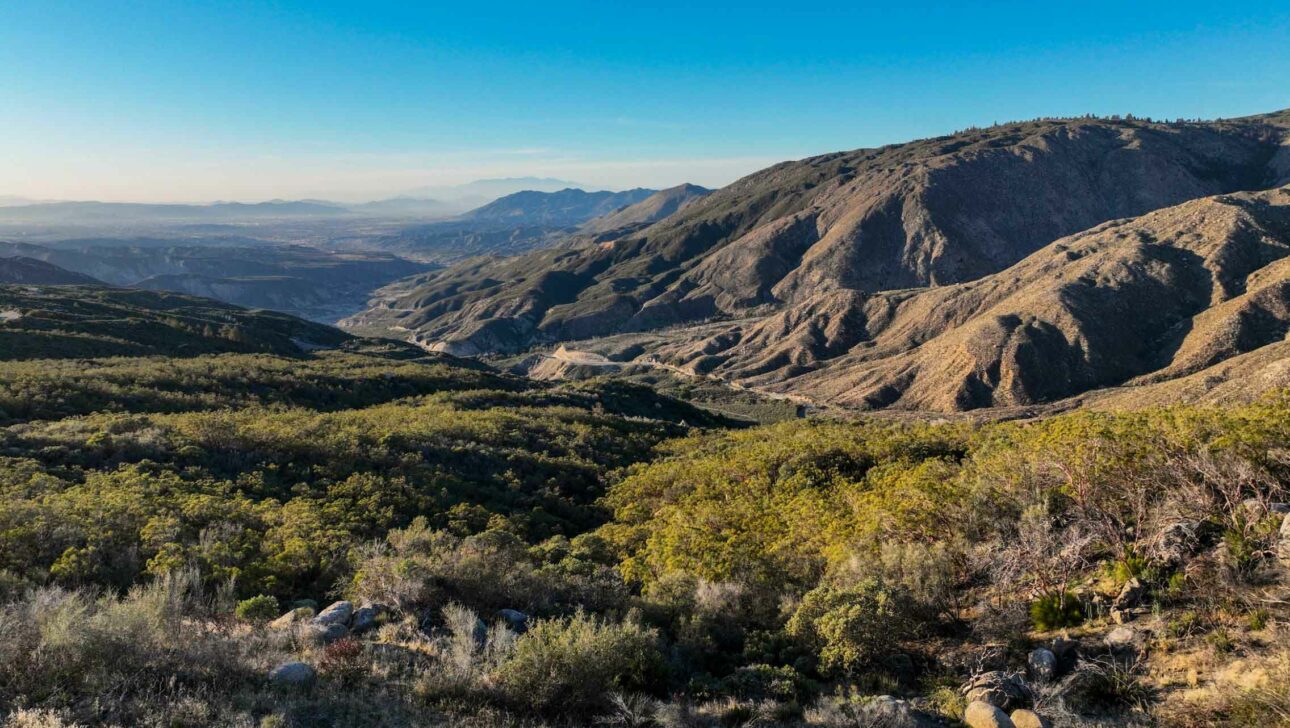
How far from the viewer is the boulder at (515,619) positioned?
10.9m

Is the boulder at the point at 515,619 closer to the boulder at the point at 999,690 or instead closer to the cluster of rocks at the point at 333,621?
the cluster of rocks at the point at 333,621

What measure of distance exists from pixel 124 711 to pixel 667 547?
1073 cm

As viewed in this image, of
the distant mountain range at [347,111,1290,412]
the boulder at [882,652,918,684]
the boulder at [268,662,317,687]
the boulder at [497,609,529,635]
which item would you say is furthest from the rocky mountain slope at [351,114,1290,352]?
the boulder at [268,662,317,687]

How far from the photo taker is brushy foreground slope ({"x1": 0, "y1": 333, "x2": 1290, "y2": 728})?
787 cm

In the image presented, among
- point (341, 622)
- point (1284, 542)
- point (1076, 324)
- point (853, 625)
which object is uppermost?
point (1284, 542)

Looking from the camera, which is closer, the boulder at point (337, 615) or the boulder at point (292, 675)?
the boulder at point (292, 675)

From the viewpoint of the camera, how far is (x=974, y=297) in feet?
347

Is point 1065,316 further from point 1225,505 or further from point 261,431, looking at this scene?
point 261,431

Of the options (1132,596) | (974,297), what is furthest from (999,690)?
(974,297)

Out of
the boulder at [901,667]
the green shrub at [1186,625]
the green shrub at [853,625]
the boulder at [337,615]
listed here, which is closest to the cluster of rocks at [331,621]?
the boulder at [337,615]

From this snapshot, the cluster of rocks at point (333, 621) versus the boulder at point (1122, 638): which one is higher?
the boulder at point (1122, 638)

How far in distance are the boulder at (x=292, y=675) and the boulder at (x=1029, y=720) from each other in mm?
9465

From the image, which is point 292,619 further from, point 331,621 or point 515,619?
point 515,619

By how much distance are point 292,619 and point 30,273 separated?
21280 centimetres
